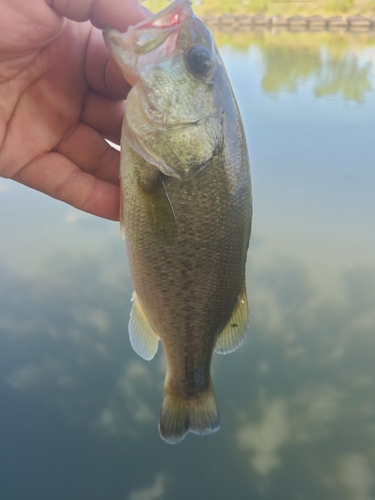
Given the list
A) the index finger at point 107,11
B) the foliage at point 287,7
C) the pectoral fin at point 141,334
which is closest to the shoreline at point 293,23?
the foliage at point 287,7

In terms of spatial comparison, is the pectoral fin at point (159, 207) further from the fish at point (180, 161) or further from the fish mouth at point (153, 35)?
the fish mouth at point (153, 35)

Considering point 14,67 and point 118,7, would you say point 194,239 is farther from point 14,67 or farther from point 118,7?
point 14,67

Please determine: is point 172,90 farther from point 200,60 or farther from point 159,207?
point 159,207

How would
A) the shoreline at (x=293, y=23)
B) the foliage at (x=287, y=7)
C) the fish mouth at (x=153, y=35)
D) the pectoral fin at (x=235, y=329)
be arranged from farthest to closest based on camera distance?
the foliage at (x=287, y=7) < the shoreline at (x=293, y=23) < the pectoral fin at (x=235, y=329) < the fish mouth at (x=153, y=35)

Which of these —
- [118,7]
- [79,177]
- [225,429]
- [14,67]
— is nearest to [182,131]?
[118,7]

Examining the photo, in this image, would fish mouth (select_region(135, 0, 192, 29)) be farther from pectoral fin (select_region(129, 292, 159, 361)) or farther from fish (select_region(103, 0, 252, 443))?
pectoral fin (select_region(129, 292, 159, 361))

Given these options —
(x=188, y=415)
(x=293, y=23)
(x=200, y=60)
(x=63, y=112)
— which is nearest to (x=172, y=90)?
(x=200, y=60)
